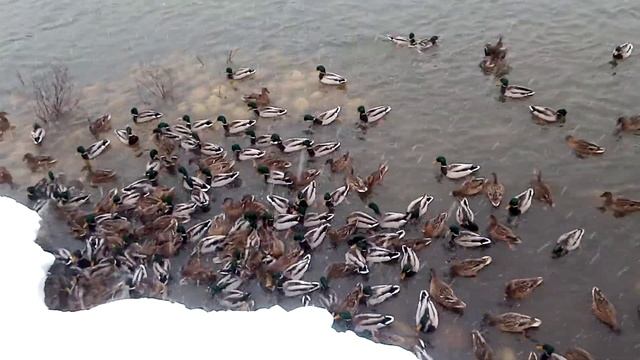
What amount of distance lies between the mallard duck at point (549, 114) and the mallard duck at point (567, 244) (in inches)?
151

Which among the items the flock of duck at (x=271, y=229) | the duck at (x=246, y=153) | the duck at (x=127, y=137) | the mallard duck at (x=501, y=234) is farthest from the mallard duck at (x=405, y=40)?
the duck at (x=127, y=137)

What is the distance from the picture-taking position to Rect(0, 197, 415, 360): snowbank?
8016 mm

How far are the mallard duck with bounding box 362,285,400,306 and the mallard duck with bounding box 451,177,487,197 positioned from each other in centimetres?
298

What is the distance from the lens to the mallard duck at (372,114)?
1510 cm

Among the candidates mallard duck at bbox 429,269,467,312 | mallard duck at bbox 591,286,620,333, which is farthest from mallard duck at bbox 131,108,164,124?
mallard duck at bbox 591,286,620,333

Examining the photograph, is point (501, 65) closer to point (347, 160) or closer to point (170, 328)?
point (347, 160)

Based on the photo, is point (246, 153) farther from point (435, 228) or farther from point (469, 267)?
point (469, 267)

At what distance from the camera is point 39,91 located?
54.2 feet

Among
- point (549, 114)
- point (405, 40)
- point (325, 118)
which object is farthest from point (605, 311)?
point (405, 40)

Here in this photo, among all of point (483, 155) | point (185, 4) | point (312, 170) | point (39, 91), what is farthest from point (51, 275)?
point (185, 4)

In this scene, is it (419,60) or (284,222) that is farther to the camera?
(419,60)

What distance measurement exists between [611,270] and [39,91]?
14.1 metres

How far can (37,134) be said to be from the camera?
15.3 metres

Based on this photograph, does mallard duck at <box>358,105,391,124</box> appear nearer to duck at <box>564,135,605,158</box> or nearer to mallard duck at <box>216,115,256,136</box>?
mallard duck at <box>216,115,256,136</box>
